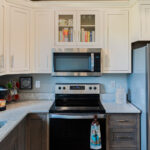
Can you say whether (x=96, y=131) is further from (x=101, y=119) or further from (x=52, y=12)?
(x=52, y=12)

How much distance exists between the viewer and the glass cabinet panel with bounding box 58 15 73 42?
7.89ft

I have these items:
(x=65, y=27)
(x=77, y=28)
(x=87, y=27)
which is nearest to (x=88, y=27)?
(x=87, y=27)

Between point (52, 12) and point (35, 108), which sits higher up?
point (52, 12)

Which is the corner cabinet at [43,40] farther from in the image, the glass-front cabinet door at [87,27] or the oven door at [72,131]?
the oven door at [72,131]

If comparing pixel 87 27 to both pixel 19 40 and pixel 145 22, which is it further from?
pixel 19 40

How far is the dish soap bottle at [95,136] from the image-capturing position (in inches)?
77.7

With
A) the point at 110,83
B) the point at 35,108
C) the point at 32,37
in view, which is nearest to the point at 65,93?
the point at 35,108

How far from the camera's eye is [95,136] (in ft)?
6.48

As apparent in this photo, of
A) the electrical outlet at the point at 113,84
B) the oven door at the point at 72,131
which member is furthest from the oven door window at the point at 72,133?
the electrical outlet at the point at 113,84

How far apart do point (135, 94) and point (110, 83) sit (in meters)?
0.52

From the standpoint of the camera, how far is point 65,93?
260cm

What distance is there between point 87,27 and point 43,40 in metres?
0.66

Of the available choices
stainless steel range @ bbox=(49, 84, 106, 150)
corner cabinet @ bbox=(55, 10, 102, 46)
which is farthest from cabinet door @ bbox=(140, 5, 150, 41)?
stainless steel range @ bbox=(49, 84, 106, 150)

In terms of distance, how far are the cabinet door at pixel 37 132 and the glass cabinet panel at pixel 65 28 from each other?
1105 mm
